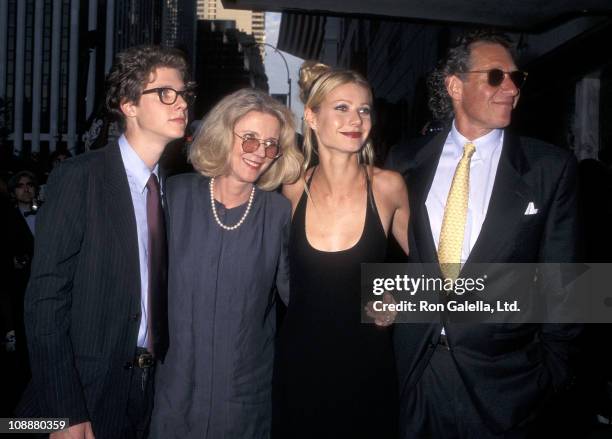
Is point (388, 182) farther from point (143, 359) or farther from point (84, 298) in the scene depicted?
point (84, 298)

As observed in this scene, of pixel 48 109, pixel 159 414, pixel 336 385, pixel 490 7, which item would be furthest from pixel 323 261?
pixel 48 109

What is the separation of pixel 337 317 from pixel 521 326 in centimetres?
93

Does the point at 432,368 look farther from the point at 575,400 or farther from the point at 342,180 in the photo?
the point at 575,400

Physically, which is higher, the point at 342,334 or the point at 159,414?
the point at 342,334

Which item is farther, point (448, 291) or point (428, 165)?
point (428, 165)

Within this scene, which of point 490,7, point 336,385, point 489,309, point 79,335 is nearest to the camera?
point 79,335

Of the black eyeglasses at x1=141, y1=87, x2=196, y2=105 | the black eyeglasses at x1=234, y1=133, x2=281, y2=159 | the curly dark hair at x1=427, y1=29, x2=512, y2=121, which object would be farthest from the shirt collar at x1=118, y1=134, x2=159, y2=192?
the curly dark hair at x1=427, y1=29, x2=512, y2=121

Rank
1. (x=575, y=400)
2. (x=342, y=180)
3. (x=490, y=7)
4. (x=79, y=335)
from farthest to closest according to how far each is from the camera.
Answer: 1. (x=490, y=7)
2. (x=575, y=400)
3. (x=342, y=180)
4. (x=79, y=335)

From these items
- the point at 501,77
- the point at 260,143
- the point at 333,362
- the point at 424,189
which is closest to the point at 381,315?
the point at 333,362

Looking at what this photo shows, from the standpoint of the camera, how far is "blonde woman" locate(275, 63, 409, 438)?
3254 mm

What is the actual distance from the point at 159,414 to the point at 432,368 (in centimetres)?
137

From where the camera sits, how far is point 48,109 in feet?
271

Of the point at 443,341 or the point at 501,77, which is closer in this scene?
the point at 443,341

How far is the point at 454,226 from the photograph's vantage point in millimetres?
3016
